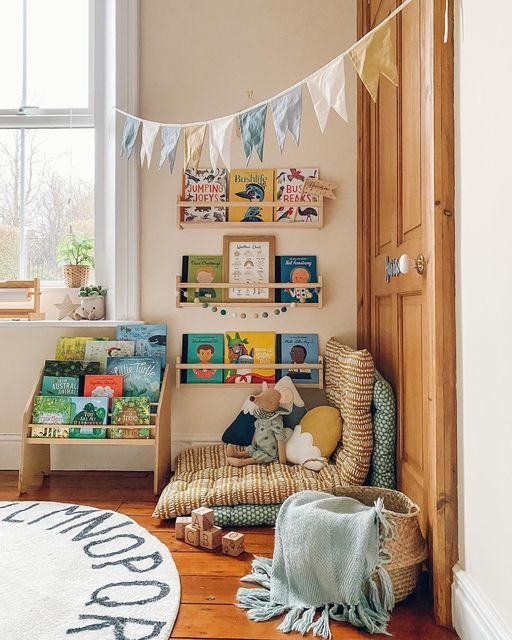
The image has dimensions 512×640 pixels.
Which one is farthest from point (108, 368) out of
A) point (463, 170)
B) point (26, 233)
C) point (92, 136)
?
point (463, 170)

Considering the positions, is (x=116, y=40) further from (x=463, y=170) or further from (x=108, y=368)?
(x=463, y=170)

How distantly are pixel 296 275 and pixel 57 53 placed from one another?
1.67 metres

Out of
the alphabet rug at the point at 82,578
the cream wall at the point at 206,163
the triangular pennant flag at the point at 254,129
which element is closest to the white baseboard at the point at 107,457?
the cream wall at the point at 206,163

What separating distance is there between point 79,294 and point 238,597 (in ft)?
5.26

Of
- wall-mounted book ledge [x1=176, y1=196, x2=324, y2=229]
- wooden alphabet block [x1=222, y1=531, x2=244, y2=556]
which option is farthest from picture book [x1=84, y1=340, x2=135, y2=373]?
wooden alphabet block [x1=222, y1=531, x2=244, y2=556]

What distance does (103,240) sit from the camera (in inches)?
103

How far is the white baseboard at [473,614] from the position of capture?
3.41 feet

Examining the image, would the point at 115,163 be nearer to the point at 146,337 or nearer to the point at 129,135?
the point at 129,135

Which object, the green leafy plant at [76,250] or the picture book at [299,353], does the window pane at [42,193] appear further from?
the picture book at [299,353]

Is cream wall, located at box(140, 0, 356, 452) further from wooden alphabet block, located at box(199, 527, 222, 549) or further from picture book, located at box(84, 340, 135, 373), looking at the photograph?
wooden alphabet block, located at box(199, 527, 222, 549)

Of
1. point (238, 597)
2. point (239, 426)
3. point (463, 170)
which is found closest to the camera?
point (463, 170)

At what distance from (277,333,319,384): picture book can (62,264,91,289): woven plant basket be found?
99 centimetres

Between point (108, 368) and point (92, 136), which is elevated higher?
point (92, 136)

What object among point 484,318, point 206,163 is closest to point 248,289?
point 206,163
